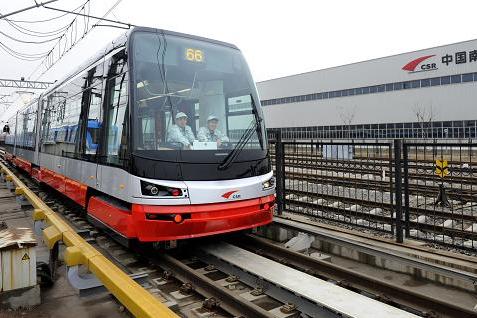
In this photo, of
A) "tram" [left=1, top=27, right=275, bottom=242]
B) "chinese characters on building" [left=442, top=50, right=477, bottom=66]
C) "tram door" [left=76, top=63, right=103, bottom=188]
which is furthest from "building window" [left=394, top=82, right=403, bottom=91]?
"tram door" [left=76, top=63, right=103, bottom=188]

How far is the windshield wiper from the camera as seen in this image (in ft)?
18.4

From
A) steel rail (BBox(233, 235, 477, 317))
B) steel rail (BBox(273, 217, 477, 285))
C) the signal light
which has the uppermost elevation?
the signal light

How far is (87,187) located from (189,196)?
2712 millimetres

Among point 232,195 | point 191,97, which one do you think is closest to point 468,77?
point 191,97

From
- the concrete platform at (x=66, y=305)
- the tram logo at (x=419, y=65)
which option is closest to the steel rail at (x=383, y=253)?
the concrete platform at (x=66, y=305)

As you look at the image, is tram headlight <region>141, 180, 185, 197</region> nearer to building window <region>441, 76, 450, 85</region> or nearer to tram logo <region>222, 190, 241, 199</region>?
tram logo <region>222, 190, 241, 199</region>

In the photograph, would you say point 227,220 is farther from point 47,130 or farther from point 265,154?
point 47,130

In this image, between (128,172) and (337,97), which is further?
(337,97)

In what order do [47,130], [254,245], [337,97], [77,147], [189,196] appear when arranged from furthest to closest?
[337,97]
[47,130]
[77,147]
[254,245]
[189,196]

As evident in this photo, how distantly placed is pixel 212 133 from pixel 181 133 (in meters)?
0.50

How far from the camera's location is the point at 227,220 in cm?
541

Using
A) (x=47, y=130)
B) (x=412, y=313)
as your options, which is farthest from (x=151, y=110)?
(x=47, y=130)

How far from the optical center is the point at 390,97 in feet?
150

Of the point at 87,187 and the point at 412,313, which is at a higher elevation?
the point at 87,187
